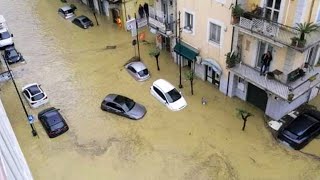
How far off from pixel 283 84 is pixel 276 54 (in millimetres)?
2158

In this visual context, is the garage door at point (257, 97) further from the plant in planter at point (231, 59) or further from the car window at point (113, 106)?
the car window at point (113, 106)

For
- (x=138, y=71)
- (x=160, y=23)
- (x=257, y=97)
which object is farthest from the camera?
(x=138, y=71)

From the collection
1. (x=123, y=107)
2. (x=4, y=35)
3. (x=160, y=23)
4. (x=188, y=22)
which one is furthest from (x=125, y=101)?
(x=4, y=35)

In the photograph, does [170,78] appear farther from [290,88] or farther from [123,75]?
[290,88]

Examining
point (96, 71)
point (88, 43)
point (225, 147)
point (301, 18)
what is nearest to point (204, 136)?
point (225, 147)

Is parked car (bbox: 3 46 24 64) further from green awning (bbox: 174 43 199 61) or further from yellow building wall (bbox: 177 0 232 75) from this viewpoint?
yellow building wall (bbox: 177 0 232 75)

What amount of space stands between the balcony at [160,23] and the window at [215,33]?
474cm

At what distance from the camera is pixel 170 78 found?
3341cm

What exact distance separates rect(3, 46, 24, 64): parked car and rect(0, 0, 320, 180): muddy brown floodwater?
830mm

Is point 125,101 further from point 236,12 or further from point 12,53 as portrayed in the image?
point 12,53

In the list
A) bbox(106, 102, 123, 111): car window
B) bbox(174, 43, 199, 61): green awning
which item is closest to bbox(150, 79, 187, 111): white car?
bbox(174, 43, 199, 61): green awning

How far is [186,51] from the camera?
31.9 m

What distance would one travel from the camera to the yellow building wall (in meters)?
27.1

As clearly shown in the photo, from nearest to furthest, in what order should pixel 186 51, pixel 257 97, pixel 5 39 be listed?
1. pixel 257 97
2. pixel 186 51
3. pixel 5 39
